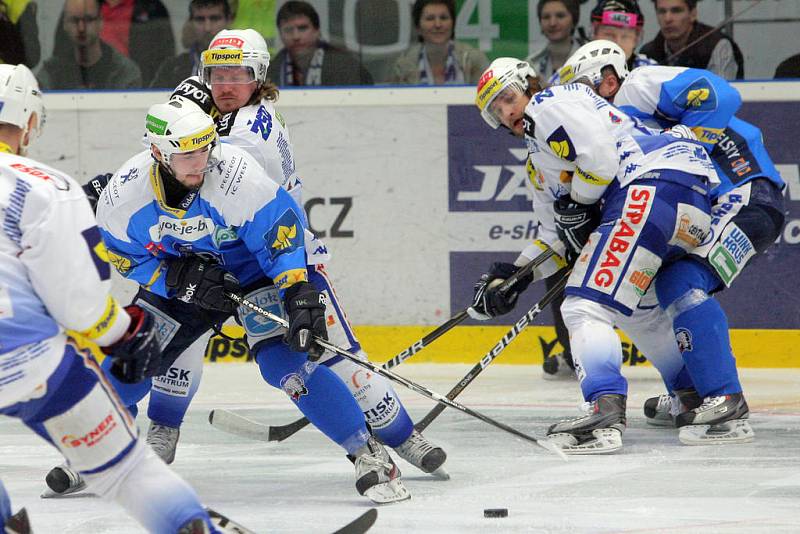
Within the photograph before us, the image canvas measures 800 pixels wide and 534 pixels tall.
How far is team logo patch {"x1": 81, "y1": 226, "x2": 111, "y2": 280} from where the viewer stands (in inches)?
96.0

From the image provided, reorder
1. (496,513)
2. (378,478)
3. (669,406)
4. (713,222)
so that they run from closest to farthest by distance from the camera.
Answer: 1. (496,513)
2. (378,478)
3. (713,222)
4. (669,406)

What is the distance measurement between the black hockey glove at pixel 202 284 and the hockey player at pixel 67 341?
111cm

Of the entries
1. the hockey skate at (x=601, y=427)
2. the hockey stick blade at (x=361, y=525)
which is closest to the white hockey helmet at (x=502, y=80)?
the hockey skate at (x=601, y=427)

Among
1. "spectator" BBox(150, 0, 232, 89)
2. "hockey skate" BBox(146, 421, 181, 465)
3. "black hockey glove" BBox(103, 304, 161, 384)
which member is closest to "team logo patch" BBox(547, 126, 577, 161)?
"hockey skate" BBox(146, 421, 181, 465)

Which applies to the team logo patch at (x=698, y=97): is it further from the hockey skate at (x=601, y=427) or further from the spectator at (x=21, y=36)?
the spectator at (x=21, y=36)

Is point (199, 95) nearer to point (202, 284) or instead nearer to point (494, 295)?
point (202, 284)

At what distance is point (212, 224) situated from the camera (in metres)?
3.64

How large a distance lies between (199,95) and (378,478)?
61.9 inches

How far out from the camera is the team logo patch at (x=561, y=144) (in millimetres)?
4062

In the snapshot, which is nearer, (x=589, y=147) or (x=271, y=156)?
(x=589, y=147)

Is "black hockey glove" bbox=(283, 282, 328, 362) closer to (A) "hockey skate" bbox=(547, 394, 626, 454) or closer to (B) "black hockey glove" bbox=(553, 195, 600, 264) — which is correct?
(A) "hockey skate" bbox=(547, 394, 626, 454)

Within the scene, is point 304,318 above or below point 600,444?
above

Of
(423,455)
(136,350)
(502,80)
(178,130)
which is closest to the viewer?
(136,350)

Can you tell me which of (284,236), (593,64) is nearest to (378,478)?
(284,236)
